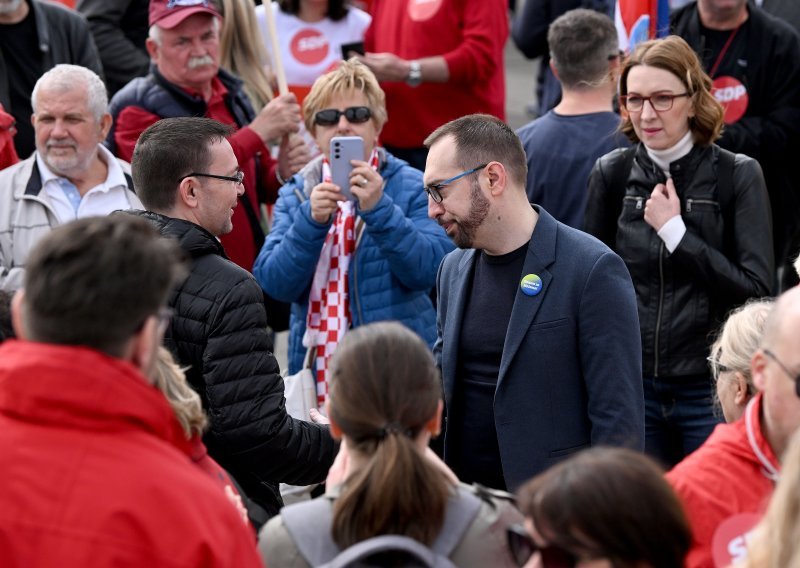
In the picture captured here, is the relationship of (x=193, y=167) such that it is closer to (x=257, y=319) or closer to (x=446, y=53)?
(x=257, y=319)

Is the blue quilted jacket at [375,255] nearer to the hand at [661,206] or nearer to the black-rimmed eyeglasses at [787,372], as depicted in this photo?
the hand at [661,206]

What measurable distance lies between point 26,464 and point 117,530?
0.24 m

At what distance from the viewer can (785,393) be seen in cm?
302

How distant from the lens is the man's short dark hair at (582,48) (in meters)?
6.24

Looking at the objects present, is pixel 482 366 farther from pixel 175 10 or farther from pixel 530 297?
pixel 175 10

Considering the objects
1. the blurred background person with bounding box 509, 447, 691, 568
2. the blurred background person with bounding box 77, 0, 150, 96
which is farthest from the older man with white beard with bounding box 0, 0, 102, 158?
the blurred background person with bounding box 509, 447, 691, 568

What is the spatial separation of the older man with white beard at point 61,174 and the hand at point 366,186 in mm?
1130

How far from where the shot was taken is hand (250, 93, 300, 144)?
641 cm

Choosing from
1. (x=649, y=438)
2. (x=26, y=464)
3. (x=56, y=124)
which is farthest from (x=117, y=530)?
(x=56, y=124)

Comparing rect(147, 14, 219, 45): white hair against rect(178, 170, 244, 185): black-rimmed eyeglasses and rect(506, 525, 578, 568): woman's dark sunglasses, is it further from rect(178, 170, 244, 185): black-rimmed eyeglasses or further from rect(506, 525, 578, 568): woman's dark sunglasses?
rect(506, 525, 578, 568): woman's dark sunglasses

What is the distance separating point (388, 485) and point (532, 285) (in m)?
1.58

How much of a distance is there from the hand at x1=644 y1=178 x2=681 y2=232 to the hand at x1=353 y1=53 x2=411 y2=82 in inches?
97.7

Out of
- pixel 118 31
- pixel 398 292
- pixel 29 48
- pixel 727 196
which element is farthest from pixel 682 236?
pixel 118 31

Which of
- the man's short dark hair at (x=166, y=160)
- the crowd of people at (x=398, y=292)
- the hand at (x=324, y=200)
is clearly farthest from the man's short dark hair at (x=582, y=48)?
the man's short dark hair at (x=166, y=160)
